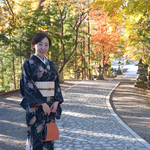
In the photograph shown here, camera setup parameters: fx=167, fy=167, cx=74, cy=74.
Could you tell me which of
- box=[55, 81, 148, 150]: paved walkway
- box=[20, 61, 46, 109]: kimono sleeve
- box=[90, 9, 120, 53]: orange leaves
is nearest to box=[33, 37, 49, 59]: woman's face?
box=[20, 61, 46, 109]: kimono sleeve

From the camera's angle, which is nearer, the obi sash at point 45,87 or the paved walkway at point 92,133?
the obi sash at point 45,87

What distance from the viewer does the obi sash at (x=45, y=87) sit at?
2373 mm

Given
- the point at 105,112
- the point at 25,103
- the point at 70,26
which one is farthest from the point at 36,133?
the point at 70,26

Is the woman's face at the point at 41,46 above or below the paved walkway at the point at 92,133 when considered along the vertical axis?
above

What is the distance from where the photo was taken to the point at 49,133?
232 cm

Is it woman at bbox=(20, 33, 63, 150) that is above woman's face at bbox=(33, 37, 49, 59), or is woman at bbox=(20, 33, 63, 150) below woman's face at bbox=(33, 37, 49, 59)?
below

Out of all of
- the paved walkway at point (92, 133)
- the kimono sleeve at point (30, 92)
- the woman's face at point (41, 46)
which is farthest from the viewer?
the paved walkway at point (92, 133)

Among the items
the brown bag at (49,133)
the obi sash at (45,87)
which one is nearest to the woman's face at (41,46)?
the obi sash at (45,87)

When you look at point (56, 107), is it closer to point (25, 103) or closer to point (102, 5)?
point (25, 103)

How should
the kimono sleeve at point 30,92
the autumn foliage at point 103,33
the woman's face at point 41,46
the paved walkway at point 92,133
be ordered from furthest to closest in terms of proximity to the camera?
the autumn foliage at point 103,33 → the paved walkway at point 92,133 → the woman's face at point 41,46 → the kimono sleeve at point 30,92

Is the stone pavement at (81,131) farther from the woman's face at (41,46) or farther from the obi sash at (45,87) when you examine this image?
the woman's face at (41,46)

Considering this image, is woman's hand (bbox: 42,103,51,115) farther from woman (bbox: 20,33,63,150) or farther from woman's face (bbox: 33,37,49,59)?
woman's face (bbox: 33,37,49,59)

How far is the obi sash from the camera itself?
237cm

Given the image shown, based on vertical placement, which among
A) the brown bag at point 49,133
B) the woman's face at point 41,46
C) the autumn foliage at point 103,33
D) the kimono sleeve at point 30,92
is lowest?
the brown bag at point 49,133
